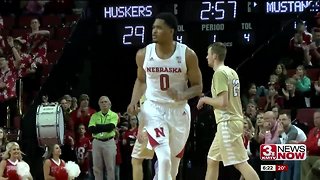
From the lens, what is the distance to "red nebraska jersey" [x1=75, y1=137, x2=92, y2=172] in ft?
53.9

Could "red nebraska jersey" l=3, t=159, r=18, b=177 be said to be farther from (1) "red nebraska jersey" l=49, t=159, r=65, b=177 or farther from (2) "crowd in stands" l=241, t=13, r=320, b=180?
(2) "crowd in stands" l=241, t=13, r=320, b=180

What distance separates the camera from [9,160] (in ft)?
46.6

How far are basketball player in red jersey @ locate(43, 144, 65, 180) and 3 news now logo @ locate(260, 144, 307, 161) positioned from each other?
128 inches

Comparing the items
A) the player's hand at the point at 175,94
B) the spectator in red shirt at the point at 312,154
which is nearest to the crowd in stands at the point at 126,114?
the spectator in red shirt at the point at 312,154

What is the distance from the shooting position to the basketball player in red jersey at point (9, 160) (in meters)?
14.0

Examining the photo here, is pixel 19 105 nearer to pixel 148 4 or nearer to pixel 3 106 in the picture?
pixel 3 106

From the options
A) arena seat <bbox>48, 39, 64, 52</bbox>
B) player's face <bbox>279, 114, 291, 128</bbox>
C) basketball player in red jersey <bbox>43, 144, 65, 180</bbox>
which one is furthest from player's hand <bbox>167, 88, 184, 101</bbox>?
arena seat <bbox>48, 39, 64, 52</bbox>

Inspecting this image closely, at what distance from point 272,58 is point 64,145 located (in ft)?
16.8

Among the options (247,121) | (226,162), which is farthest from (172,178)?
(247,121)

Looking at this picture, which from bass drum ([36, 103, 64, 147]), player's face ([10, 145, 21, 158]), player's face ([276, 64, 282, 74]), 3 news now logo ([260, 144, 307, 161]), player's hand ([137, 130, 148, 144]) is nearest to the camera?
player's hand ([137, 130, 148, 144])

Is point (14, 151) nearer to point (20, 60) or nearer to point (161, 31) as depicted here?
point (20, 60)

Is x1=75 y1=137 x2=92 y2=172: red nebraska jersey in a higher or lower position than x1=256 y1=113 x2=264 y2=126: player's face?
lower

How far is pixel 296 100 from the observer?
17.5m

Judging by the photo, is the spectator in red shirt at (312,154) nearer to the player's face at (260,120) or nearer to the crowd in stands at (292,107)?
the crowd in stands at (292,107)
